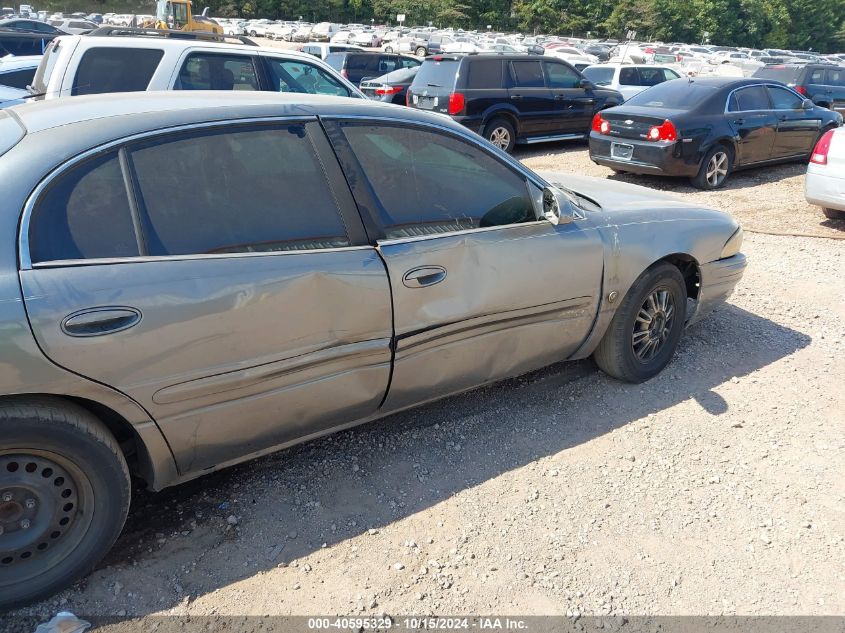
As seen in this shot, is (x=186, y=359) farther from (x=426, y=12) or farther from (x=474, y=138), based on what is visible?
(x=426, y=12)

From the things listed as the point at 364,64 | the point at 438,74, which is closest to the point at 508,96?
the point at 438,74

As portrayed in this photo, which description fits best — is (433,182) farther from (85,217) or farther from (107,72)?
(107,72)

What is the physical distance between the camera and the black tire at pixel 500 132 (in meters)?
11.8

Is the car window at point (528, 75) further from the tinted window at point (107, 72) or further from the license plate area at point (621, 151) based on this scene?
the tinted window at point (107, 72)

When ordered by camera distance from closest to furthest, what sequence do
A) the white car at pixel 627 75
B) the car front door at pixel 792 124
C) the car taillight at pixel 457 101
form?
the car front door at pixel 792 124, the car taillight at pixel 457 101, the white car at pixel 627 75

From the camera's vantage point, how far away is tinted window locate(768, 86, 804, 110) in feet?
34.4

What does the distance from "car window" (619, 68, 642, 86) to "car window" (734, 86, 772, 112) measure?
243 inches

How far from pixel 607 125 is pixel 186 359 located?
8.86 m

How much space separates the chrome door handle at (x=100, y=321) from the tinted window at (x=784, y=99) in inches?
428

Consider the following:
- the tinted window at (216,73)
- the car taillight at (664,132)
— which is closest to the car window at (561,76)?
the car taillight at (664,132)

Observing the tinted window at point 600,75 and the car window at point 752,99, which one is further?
the tinted window at point 600,75

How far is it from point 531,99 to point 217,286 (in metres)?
10.8

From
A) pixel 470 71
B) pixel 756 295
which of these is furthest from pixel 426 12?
pixel 756 295

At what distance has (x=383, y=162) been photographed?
10.2ft
